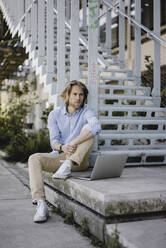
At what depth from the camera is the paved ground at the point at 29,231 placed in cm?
299

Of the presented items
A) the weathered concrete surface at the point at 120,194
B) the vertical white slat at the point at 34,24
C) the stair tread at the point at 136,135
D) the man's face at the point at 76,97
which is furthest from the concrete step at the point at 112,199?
the vertical white slat at the point at 34,24

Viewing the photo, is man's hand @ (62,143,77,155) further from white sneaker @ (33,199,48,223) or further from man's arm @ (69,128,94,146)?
white sneaker @ (33,199,48,223)

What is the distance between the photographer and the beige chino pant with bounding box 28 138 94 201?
377cm

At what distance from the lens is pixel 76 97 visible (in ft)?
14.6

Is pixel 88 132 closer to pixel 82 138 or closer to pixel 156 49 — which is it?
pixel 82 138

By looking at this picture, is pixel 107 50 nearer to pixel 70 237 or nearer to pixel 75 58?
pixel 75 58

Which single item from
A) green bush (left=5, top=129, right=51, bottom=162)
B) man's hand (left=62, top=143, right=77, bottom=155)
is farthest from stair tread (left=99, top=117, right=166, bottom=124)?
green bush (left=5, top=129, right=51, bottom=162)

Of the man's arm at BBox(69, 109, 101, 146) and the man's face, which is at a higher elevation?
the man's face

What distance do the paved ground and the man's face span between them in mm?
1316

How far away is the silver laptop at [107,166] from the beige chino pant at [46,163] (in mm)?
268

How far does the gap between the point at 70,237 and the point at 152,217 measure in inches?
28.8

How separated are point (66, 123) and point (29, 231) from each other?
1563 millimetres

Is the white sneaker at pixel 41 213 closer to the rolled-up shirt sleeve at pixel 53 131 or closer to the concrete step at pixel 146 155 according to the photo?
the rolled-up shirt sleeve at pixel 53 131

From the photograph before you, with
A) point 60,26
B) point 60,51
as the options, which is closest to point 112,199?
point 60,51
